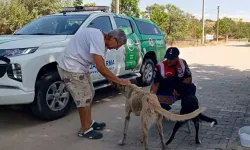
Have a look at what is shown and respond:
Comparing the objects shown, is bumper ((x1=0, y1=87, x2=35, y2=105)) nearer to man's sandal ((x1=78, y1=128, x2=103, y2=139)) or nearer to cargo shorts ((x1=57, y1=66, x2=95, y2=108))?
cargo shorts ((x1=57, y1=66, x2=95, y2=108))

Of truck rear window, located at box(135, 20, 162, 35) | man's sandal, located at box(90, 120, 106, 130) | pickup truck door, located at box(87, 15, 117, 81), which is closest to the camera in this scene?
man's sandal, located at box(90, 120, 106, 130)

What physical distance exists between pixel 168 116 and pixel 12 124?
2.94 meters

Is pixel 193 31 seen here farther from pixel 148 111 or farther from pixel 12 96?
pixel 148 111

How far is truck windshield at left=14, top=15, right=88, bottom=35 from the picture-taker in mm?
5535

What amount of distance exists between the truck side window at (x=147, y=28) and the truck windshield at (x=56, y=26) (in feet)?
7.01

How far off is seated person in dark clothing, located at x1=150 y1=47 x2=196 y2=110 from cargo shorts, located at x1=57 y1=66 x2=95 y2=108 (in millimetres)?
1083

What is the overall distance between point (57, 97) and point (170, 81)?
1.94m

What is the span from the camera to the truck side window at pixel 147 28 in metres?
7.63

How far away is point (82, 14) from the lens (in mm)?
5992

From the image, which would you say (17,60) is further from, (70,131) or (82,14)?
(82,14)

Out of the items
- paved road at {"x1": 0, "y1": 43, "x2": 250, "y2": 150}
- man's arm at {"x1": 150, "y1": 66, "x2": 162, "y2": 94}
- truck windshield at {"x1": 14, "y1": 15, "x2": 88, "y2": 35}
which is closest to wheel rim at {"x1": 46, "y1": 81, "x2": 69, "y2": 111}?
paved road at {"x1": 0, "y1": 43, "x2": 250, "y2": 150}

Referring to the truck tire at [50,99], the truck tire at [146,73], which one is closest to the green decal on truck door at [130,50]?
the truck tire at [146,73]

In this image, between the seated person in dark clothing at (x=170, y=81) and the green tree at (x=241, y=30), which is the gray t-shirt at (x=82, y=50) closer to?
the seated person in dark clothing at (x=170, y=81)

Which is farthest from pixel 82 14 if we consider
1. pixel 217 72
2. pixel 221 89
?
pixel 217 72
